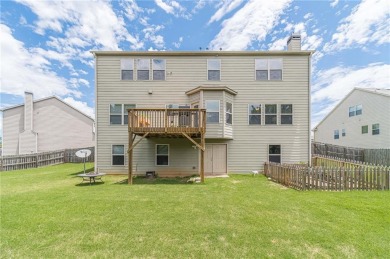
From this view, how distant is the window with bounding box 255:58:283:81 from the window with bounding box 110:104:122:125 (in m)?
9.73

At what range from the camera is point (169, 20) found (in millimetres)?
13430

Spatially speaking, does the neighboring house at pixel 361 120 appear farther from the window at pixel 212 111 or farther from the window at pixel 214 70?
the window at pixel 212 111

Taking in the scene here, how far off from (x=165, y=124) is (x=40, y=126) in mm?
17693

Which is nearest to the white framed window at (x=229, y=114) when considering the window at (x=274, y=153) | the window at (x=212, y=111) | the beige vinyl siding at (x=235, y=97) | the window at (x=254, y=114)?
the beige vinyl siding at (x=235, y=97)

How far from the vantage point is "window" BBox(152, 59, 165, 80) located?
12.3 m

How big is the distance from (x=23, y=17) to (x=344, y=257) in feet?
58.1

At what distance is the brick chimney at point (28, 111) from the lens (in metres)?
18.5

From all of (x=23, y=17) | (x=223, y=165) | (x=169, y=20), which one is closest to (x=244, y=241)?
(x=223, y=165)

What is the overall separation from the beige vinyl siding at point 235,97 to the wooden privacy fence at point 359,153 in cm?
956

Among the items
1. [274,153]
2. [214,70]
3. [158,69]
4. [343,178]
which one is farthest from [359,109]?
A: [158,69]

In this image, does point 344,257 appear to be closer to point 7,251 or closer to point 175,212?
point 175,212

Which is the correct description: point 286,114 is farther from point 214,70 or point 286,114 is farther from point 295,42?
point 214,70

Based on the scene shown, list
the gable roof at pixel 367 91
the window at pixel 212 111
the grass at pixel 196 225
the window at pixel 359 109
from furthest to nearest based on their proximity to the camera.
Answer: the window at pixel 359 109
the gable roof at pixel 367 91
the window at pixel 212 111
the grass at pixel 196 225

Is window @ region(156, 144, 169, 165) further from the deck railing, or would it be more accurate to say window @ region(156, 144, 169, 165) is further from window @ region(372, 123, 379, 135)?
window @ region(372, 123, 379, 135)
